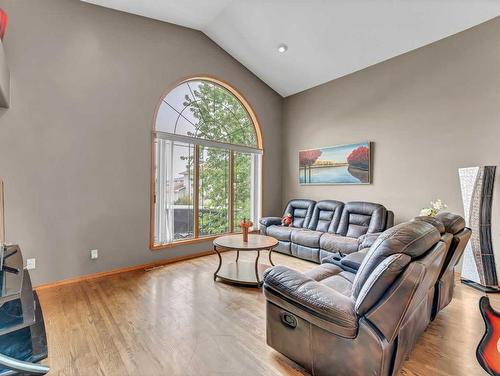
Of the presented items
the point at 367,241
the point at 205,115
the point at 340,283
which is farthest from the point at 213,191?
the point at 340,283

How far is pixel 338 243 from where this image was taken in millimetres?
3688

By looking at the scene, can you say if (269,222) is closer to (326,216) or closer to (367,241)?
(326,216)

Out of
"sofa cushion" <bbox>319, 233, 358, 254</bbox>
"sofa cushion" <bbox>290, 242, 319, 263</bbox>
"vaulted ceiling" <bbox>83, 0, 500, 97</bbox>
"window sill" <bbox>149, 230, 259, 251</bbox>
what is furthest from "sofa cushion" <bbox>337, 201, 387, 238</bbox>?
"vaulted ceiling" <bbox>83, 0, 500, 97</bbox>

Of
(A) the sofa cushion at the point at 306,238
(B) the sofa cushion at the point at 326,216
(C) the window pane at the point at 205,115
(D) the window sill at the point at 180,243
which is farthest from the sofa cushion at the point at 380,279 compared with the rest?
(C) the window pane at the point at 205,115

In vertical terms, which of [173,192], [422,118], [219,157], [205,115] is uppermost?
[205,115]

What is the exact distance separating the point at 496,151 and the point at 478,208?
804mm

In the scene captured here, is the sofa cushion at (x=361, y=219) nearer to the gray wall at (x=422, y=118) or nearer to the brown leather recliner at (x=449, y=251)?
the gray wall at (x=422, y=118)

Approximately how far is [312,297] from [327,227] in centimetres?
306

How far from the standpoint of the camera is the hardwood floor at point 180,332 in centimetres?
174

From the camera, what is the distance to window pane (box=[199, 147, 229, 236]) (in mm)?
4582

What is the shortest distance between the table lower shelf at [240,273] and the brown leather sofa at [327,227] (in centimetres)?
83

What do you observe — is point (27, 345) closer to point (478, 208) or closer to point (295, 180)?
point (478, 208)

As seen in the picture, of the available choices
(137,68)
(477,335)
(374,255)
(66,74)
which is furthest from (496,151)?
(66,74)

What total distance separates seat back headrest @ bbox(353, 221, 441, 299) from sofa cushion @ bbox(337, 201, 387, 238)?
2.40m
